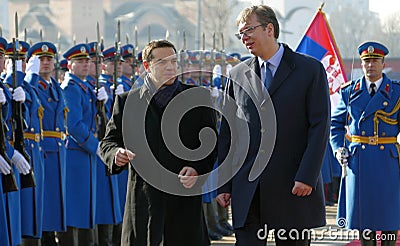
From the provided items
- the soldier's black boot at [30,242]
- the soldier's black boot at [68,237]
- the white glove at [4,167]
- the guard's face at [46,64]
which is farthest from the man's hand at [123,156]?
the soldier's black boot at [68,237]

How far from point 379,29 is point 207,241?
2825cm

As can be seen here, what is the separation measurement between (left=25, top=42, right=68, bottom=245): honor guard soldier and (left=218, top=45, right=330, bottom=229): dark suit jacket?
292cm

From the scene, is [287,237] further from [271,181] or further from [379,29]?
[379,29]

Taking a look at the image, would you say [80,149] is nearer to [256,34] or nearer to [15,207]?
[15,207]

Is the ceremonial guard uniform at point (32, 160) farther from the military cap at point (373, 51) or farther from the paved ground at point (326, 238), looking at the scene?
the military cap at point (373, 51)

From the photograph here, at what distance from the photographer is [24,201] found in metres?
7.21

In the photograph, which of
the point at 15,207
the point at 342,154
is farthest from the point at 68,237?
the point at 342,154

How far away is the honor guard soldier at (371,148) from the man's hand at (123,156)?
8.39 feet

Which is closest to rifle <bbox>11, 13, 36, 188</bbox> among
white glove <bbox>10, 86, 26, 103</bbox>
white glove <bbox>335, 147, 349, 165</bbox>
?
white glove <bbox>10, 86, 26, 103</bbox>

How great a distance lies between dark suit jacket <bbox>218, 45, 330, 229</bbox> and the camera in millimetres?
4859

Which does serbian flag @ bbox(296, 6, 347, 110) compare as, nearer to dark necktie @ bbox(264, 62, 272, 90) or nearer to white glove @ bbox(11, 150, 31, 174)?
white glove @ bbox(11, 150, 31, 174)

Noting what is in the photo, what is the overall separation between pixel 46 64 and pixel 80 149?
2.76ft

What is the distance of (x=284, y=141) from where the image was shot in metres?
4.87

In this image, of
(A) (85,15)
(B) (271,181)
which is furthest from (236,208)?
(A) (85,15)
